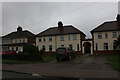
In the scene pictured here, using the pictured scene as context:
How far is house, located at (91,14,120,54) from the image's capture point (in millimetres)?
39375

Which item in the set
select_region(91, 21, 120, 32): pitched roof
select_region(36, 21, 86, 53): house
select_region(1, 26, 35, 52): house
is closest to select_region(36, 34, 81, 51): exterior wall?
select_region(36, 21, 86, 53): house

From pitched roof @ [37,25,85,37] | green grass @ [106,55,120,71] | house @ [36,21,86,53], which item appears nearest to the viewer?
green grass @ [106,55,120,71]

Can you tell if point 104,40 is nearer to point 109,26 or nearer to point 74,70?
point 109,26

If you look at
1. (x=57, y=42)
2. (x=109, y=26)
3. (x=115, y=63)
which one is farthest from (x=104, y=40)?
(x=115, y=63)

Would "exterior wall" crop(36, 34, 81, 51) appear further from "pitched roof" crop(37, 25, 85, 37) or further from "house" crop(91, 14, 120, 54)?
"house" crop(91, 14, 120, 54)

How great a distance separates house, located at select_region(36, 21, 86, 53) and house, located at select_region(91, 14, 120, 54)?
3.92 meters

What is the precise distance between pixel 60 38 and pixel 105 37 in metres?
11.3

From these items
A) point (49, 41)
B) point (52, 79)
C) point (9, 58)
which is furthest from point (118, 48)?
point (52, 79)

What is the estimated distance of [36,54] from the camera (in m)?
25.5

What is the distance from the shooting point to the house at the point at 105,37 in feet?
129

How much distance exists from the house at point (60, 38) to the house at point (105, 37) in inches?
154

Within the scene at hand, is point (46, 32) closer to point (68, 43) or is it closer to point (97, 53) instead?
point (68, 43)

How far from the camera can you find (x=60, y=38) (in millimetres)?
45375

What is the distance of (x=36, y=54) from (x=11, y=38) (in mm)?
35082
